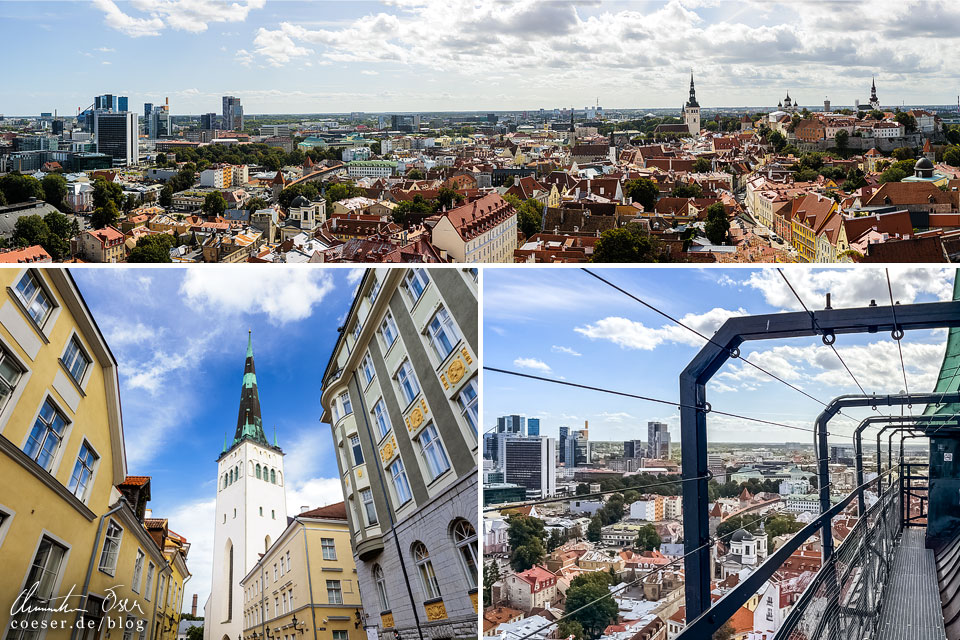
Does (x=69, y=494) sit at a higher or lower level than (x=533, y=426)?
lower

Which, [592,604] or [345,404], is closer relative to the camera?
[592,604]

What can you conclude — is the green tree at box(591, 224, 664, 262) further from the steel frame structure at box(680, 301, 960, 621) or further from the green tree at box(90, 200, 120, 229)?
the steel frame structure at box(680, 301, 960, 621)

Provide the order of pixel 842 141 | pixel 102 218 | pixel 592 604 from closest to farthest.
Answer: pixel 592 604 < pixel 102 218 < pixel 842 141

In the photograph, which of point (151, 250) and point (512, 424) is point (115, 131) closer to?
point (151, 250)

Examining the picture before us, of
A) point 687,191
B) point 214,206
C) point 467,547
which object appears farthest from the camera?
point 214,206

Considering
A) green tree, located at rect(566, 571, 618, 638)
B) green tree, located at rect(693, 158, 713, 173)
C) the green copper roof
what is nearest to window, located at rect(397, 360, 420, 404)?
green tree, located at rect(566, 571, 618, 638)

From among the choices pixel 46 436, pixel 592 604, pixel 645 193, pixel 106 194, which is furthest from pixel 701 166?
pixel 46 436

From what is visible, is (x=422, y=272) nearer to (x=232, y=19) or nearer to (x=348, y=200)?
(x=348, y=200)

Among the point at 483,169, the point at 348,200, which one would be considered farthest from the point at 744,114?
the point at 348,200
